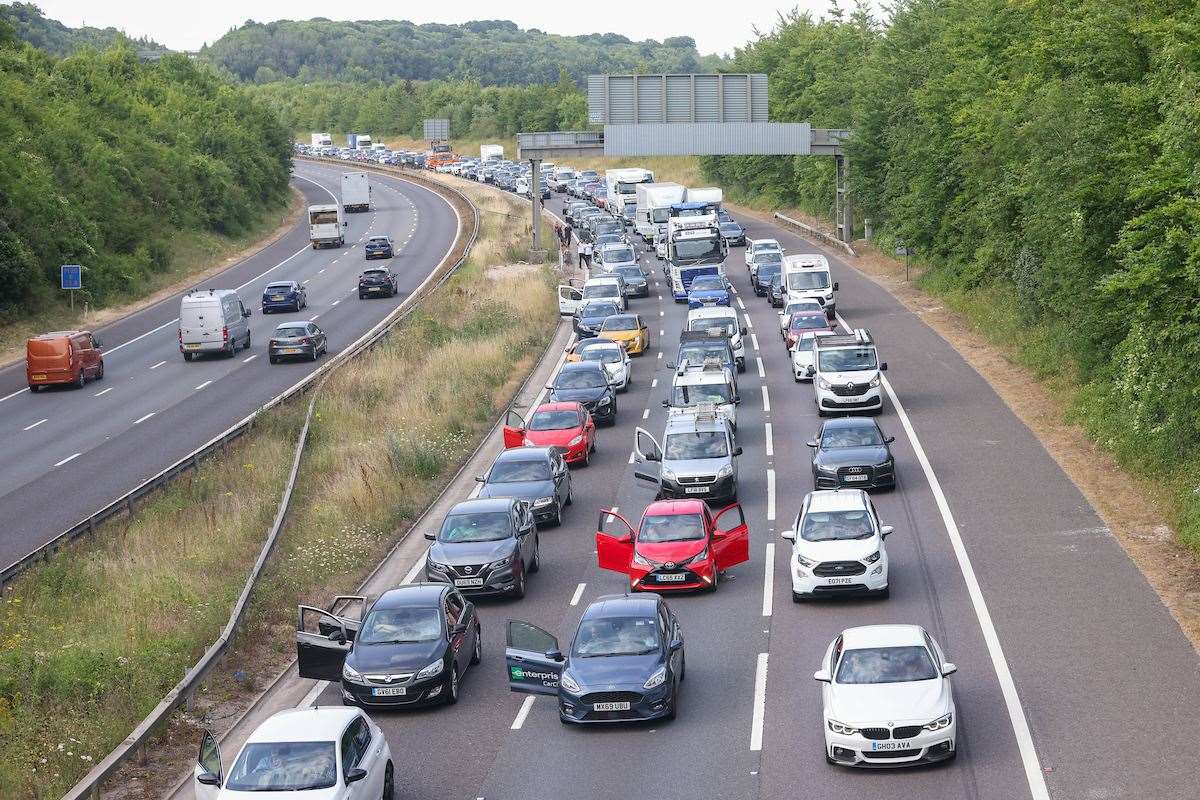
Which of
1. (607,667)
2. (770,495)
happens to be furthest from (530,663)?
(770,495)

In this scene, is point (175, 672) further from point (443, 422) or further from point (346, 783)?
point (443, 422)

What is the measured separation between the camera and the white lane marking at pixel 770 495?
30.4 metres

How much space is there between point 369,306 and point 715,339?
2719 cm

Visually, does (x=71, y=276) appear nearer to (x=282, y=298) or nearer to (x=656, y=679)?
(x=282, y=298)

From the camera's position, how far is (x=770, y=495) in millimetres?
31969

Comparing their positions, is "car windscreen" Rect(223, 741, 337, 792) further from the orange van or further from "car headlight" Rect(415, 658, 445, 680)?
the orange van

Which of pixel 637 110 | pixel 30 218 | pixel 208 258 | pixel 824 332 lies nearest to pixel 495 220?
pixel 208 258

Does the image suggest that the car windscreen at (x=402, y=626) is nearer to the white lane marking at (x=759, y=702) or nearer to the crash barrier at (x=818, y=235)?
the white lane marking at (x=759, y=702)

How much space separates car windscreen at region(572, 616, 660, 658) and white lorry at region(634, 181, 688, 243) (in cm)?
6026

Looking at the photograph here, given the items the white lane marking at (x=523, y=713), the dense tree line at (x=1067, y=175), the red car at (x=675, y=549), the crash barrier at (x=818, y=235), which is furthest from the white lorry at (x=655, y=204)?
the white lane marking at (x=523, y=713)

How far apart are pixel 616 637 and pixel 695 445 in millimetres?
12267

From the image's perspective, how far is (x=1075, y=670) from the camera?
67.3ft

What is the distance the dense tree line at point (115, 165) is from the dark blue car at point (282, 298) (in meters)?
8.70

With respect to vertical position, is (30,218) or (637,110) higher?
(637,110)
